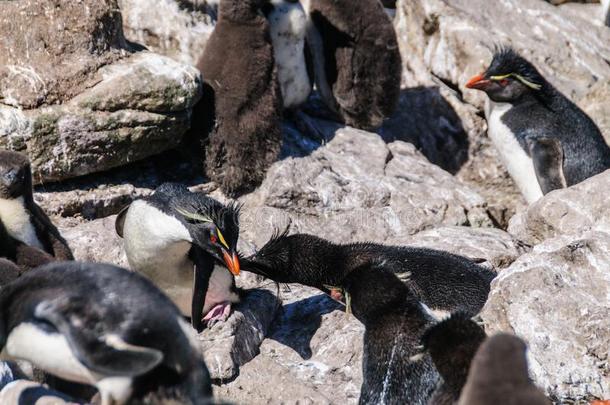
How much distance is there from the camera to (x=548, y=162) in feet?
29.4

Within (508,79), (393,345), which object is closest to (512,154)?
(508,79)

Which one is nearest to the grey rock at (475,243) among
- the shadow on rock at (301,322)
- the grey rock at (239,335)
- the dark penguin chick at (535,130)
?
the shadow on rock at (301,322)

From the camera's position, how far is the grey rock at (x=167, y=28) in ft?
29.5

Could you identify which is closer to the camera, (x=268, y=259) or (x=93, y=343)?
(x=93, y=343)

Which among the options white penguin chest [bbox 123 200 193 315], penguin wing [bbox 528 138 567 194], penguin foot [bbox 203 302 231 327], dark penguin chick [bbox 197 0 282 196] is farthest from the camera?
penguin wing [bbox 528 138 567 194]

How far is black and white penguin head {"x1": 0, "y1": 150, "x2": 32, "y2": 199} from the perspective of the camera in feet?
20.9

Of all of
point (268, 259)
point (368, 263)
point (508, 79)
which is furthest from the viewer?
point (508, 79)

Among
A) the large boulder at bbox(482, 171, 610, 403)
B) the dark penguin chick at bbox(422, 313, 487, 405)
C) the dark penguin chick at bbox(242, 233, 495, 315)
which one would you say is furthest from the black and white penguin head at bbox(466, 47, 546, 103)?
the dark penguin chick at bbox(422, 313, 487, 405)

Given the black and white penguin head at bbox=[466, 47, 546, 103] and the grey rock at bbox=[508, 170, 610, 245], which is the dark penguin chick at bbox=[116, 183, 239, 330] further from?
the black and white penguin head at bbox=[466, 47, 546, 103]

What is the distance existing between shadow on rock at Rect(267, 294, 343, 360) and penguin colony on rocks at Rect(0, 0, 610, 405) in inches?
11.6

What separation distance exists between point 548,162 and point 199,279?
3797 mm

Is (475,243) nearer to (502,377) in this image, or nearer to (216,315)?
(216,315)

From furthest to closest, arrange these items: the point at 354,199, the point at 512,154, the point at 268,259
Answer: the point at 512,154 < the point at 354,199 < the point at 268,259

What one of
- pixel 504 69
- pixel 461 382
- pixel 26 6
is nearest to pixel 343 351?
pixel 461 382
